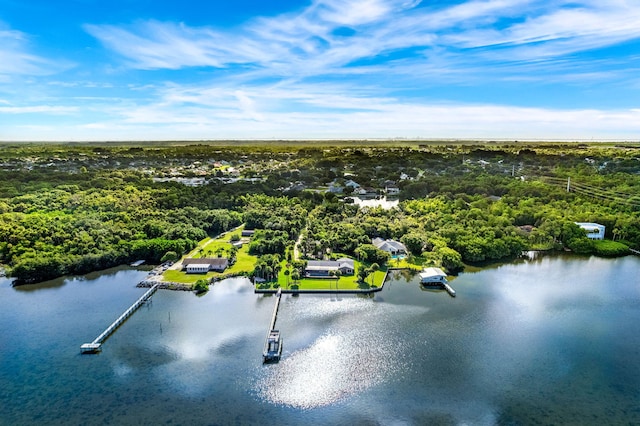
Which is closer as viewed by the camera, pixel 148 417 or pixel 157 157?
pixel 148 417

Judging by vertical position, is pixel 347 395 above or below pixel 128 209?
below

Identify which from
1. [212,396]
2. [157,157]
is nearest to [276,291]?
[212,396]

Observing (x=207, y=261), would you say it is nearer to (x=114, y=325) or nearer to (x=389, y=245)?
(x=114, y=325)

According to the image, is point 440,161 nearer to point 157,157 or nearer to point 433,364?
point 157,157

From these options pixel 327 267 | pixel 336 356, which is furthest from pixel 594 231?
pixel 336 356

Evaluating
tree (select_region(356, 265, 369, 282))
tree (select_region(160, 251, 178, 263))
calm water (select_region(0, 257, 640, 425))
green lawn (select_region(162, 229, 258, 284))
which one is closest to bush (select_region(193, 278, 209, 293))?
calm water (select_region(0, 257, 640, 425))

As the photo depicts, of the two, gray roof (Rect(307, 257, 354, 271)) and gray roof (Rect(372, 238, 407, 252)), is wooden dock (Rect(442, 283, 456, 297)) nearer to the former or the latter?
gray roof (Rect(372, 238, 407, 252))

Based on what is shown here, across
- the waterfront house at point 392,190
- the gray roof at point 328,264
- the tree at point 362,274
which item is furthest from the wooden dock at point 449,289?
the waterfront house at point 392,190

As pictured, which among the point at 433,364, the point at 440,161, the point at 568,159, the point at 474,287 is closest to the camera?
the point at 433,364
